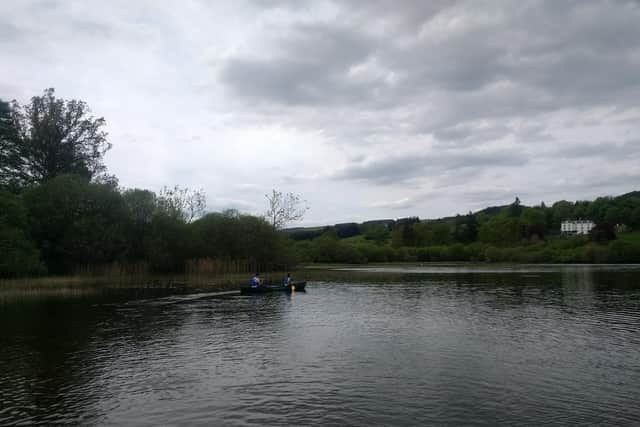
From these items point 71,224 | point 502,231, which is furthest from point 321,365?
point 502,231

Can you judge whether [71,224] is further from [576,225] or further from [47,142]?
[576,225]

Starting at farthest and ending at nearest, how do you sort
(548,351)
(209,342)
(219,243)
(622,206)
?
(622,206), (219,243), (209,342), (548,351)

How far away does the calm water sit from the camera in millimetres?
13344

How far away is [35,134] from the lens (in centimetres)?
6481

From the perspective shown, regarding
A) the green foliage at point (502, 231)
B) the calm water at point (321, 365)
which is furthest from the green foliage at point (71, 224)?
the green foliage at point (502, 231)

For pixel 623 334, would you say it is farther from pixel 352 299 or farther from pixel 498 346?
pixel 352 299

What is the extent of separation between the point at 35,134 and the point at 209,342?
56.4 m

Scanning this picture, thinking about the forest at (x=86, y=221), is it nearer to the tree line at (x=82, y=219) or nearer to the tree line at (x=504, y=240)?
the tree line at (x=82, y=219)

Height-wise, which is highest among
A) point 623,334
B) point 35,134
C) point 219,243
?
point 35,134

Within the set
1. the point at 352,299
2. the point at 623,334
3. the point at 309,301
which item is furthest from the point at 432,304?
the point at 623,334

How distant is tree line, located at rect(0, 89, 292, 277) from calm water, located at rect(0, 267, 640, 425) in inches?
779

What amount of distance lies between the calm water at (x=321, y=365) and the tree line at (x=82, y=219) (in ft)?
64.9

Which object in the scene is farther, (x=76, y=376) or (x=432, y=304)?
(x=432, y=304)

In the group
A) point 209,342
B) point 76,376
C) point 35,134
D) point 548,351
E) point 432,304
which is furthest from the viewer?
point 35,134
